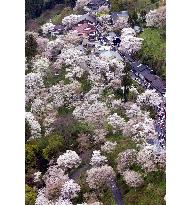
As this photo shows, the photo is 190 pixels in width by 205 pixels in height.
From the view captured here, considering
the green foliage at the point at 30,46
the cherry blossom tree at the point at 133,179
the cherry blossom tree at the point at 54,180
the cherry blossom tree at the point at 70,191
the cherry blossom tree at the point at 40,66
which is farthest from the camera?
Result: the green foliage at the point at 30,46

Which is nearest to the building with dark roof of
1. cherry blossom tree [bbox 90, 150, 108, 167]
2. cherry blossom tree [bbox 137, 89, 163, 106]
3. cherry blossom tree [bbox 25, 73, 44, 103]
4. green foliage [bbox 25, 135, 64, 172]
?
cherry blossom tree [bbox 25, 73, 44, 103]

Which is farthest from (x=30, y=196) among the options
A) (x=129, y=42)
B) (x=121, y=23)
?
(x=121, y=23)

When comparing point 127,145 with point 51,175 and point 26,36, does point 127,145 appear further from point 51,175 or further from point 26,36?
point 26,36

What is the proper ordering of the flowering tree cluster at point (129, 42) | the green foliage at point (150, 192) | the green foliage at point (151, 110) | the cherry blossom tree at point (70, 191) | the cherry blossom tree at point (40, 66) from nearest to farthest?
1. the green foliage at point (150, 192)
2. the cherry blossom tree at point (70, 191)
3. the green foliage at point (151, 110)
4. the flowering tree cluster at point (129, 42)
5. the cherry blossom tree at point (40, 66)

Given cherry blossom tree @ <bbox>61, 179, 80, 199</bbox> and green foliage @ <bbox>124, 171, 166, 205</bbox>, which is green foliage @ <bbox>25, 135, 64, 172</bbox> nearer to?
cherry blossom tree @ <bbox>61, 179, 80, 199</bbox>

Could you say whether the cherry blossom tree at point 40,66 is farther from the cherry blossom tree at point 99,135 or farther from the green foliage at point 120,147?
the green foliage at point 120,147

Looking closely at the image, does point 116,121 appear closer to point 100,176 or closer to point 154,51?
point 100,176

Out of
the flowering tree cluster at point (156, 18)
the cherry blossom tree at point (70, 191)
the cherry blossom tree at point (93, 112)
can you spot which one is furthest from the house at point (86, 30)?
the cherry blossom tree at point (70, 191)

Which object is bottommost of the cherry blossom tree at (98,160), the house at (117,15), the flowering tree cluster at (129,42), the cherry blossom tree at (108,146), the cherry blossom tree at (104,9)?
the cherry blossom tree at (98,160)
